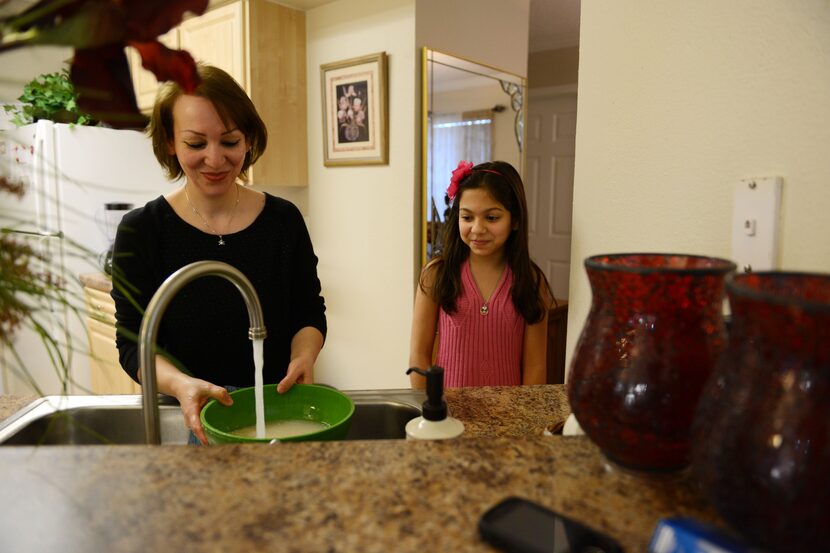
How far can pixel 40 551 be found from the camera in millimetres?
431

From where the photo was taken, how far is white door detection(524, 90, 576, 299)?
184 inches

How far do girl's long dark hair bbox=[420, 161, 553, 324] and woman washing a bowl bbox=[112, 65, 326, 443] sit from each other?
45cm

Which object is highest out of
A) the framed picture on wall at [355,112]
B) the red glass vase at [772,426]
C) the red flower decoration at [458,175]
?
the framed picture on wall at [355,112]

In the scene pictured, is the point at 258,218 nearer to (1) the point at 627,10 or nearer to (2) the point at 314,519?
(1) the point at 627,10

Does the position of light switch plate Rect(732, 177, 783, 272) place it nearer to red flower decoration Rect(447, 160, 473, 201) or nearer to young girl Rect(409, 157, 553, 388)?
young girl Rect(409, 157, 553, 388)

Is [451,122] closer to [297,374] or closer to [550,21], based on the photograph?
[550,21]

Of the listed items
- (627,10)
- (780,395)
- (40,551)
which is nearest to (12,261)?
(40,551)

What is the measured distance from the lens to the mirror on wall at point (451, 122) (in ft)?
8.37

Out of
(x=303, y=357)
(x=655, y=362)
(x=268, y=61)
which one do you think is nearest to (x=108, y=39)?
(x=655, y=362)

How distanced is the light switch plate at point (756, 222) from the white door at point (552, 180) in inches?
151

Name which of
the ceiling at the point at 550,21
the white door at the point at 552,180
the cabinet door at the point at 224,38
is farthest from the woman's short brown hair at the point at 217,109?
the white door at the point at 552,180

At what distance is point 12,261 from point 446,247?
143 centimetres

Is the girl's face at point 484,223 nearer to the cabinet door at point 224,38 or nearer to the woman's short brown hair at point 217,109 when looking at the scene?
the woman's short brown hair at point 217,109

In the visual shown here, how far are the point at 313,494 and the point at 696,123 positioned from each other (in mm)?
766
